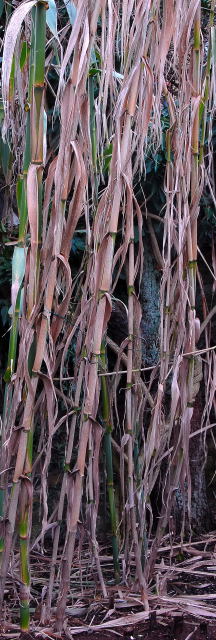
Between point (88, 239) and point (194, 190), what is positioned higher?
point (194, 190)

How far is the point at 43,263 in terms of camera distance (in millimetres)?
1252

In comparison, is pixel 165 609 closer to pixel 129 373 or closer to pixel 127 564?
pixel 127 564

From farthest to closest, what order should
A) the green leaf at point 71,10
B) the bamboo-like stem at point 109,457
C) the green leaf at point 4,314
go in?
1. the green leaf at point 4,314
2. the bamboo-like stem at point 109,457
3. the green leaf at point 71,10

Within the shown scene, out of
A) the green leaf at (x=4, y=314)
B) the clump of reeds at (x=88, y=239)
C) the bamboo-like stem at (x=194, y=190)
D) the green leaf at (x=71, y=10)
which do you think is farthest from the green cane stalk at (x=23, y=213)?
the green leaf at (x=4, y=314)

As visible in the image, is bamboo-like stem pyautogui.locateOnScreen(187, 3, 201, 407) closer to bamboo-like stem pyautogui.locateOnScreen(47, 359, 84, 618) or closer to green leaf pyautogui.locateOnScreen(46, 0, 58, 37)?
bamboo-like stem pyautogui.locateOnScreen(47, 359, 84, 618)

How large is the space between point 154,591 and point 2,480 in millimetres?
536

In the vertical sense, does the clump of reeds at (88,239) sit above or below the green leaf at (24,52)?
below

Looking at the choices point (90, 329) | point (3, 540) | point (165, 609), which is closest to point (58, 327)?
point (90, 329)

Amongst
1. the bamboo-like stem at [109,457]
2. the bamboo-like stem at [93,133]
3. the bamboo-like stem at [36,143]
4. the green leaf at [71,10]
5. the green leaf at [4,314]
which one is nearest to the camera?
the bamboo-like stem at [36,143]

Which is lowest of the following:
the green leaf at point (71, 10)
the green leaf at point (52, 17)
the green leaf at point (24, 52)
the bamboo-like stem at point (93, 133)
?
the bamboo-like stem at point (93, 133)

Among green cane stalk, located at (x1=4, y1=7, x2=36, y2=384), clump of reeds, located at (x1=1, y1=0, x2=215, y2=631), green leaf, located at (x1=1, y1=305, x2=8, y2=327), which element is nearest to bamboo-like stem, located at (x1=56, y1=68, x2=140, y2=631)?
clump of reeds, located at (x1=1, y1=0, x2=215, y2=631)

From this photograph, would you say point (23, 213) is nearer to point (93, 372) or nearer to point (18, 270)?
point (18, 270)

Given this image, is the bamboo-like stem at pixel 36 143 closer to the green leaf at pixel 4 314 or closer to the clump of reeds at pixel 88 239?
the clump of reeds at pixel 88 239

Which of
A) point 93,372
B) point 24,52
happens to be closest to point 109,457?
point 93,372
